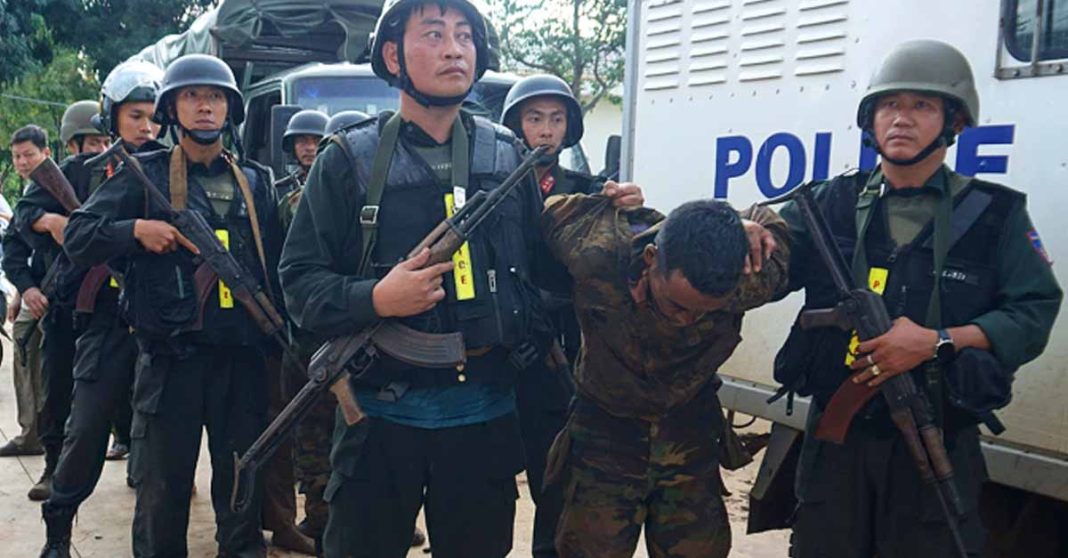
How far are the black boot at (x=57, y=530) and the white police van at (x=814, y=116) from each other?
2.72 meters

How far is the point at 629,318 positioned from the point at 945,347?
84 cm

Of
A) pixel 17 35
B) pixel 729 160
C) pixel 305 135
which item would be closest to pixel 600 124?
pixel 17 35

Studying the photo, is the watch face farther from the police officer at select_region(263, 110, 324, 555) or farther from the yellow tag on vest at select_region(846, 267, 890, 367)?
the police officer at select_region(263, 110, 324, 555)

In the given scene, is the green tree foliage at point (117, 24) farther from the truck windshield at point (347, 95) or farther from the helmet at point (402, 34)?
the helmet at point (402, 34)

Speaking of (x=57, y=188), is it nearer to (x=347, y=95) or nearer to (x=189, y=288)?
(x=189, y=288)

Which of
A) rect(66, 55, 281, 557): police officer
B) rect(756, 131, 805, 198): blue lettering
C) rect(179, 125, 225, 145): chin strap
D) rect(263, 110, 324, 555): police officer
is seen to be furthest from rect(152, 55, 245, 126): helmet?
rect(756, 131, 805, 198): blue lettering

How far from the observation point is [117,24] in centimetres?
1772

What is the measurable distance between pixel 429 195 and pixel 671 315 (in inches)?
29.0

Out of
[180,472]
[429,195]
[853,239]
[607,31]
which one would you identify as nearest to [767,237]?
[853,239]

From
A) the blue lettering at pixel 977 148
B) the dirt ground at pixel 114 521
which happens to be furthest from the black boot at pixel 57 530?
the blue lettering at pixel 977 148

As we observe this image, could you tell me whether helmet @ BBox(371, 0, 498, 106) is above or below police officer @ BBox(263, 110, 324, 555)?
above

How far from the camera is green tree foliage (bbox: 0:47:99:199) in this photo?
23.4m

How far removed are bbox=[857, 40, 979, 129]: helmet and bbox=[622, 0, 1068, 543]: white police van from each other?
1.04ft

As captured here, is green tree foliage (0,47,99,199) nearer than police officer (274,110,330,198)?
No
